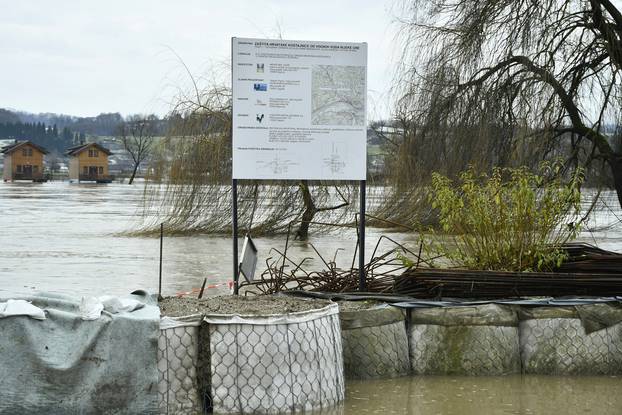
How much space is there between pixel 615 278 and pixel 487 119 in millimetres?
11167

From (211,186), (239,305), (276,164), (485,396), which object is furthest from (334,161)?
(211,186)

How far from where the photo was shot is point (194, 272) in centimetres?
1645

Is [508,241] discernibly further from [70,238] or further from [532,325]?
[70,238]

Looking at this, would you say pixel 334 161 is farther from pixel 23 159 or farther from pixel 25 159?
pixel 25 159

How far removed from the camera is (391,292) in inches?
367

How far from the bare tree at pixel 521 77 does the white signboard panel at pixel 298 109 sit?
10.0m

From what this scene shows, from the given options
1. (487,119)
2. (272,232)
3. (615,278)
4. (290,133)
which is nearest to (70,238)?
(272,232)

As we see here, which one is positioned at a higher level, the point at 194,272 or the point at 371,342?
the point at 371,342

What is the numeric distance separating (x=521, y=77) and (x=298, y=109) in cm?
1060

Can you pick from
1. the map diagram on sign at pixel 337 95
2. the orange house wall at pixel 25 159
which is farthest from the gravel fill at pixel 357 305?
the orange house wall at pixel 25 159

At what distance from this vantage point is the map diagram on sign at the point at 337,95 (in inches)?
372

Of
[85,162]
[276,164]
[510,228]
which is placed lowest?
[510,228]

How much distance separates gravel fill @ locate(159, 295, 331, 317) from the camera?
735 cm

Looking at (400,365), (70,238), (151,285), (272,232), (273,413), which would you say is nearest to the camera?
(273,413)
